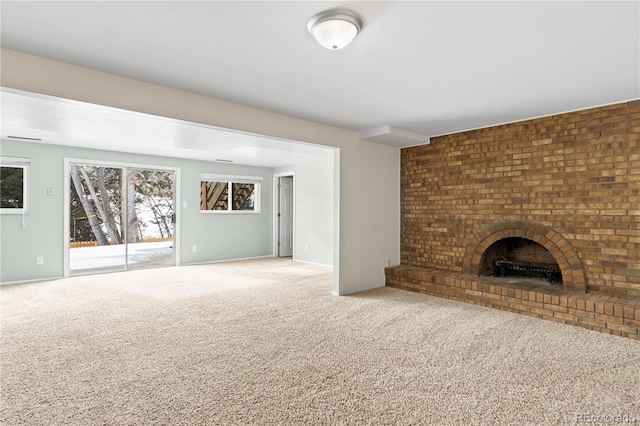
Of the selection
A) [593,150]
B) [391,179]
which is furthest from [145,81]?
[593,150]

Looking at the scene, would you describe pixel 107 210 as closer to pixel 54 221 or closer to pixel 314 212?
pixel 54 221

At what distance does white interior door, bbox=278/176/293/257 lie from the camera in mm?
8578

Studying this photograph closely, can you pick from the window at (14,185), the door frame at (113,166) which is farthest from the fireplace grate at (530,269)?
the window at (14,185)

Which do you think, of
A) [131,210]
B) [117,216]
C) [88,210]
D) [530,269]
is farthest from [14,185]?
[530,269]

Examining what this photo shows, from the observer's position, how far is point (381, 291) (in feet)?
16.0

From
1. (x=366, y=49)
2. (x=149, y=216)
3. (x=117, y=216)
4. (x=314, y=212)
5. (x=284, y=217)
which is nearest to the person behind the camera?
(x=366, y=49)

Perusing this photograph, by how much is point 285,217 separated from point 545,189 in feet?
19.2

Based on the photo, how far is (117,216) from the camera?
262 inches

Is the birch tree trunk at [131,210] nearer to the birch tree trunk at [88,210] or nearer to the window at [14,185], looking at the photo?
the birch tree trunk at [88,210]

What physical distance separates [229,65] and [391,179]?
10.9ft

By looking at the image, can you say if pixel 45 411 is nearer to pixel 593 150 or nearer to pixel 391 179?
pixel 391 179

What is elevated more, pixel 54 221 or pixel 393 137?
pixel 393 137

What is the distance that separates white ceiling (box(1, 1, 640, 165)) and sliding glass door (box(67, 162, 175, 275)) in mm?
4321

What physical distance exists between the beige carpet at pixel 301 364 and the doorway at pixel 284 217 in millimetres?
4239
